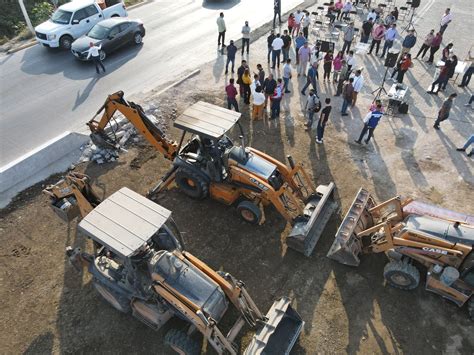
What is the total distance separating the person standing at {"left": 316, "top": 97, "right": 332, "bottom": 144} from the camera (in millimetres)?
11282

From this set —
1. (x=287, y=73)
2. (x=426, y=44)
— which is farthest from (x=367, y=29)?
(x=287, y=73)

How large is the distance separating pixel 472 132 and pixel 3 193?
1491 cm

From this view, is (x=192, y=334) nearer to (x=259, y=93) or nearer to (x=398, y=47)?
(x=259, y=93)

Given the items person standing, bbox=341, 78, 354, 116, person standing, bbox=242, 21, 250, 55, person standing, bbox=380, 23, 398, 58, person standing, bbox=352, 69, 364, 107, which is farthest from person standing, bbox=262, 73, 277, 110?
person standing, bbox=380, 23, 398, 58

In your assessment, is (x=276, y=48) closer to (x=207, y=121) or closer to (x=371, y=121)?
(x=371, y=121)

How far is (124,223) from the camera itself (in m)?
6.61

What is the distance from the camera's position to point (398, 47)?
1767 centimetres

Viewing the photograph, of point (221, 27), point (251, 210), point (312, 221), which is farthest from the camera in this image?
point (221, 27)

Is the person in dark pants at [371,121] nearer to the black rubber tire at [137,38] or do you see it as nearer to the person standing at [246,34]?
the person standing at [246,34]

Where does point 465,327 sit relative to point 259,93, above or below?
below

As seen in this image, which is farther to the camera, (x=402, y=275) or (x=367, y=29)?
(x=367, y=29)

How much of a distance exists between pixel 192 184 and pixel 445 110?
8.63m

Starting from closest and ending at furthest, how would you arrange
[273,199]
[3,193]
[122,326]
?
[122,326] < [273,199] < [3,193]

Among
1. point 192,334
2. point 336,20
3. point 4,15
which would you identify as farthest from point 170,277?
point 4,15
